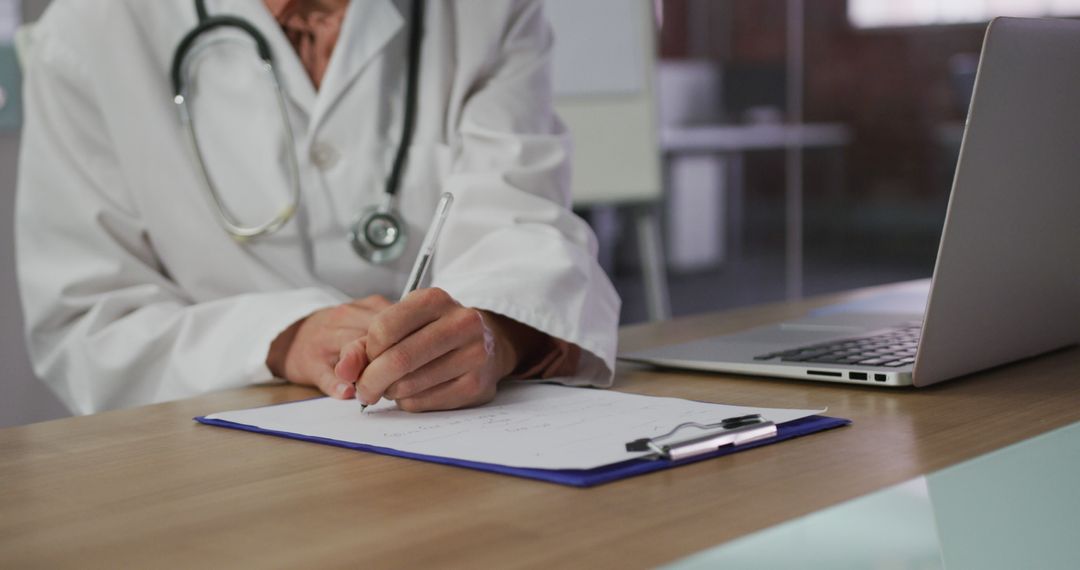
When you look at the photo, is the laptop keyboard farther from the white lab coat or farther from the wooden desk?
the white lab coat

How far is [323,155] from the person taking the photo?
1.21 metres

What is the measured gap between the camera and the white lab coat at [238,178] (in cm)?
104

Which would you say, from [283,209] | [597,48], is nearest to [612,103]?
[597,48]

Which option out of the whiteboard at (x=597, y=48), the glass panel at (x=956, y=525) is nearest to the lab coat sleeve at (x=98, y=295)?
the glass panel at (x=956, y=525)

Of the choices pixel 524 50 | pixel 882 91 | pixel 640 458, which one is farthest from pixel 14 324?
pixel 882 91

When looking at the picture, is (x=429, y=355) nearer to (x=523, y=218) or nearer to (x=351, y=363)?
(x=351, y=363)

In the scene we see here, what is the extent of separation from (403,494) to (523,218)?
0.55 metres

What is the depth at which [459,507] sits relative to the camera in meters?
0.53

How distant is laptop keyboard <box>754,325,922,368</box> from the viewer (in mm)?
853

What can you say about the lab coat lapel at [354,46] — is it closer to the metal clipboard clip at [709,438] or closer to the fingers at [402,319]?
the fingers at [402,319]

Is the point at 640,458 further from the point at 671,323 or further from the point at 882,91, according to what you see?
the point at 882,91

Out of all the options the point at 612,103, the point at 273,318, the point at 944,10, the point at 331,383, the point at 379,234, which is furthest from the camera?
the point at 944,10

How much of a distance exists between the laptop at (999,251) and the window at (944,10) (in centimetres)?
306

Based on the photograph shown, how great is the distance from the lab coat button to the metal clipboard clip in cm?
66
